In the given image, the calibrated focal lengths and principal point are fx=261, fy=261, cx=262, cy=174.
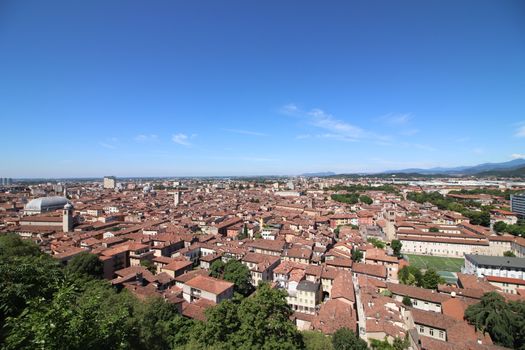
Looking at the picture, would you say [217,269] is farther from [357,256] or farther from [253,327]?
[357,256]

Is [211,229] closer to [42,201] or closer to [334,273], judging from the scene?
[334,273]

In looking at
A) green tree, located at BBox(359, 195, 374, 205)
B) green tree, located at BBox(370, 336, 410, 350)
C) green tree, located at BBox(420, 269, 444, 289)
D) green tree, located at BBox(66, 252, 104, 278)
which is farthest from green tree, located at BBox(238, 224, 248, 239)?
green tree, located at BBox(359, 195, 374, 205)

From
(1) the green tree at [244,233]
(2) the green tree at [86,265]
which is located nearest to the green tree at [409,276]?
(1) the green tree at [244,233]

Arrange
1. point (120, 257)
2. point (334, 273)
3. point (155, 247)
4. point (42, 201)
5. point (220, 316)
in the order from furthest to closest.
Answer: point (42, 201)
point (155, 247)
point (120, 257)
point (334, 273)
point (220, 316)

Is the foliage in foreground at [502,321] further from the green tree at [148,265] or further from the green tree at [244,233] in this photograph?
the green tree at [244,233]

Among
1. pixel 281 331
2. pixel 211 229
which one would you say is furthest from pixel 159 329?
pixel 211 229

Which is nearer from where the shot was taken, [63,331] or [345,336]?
[63,331]
